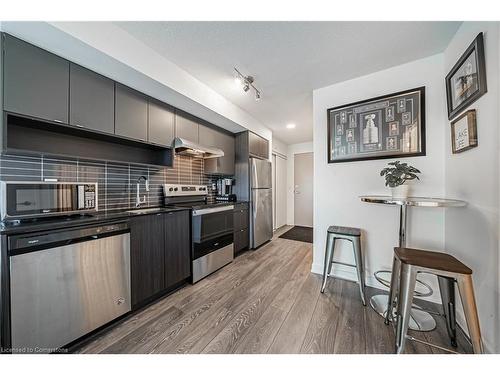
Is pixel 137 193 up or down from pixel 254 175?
down

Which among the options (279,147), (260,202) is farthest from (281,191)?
(260,202)

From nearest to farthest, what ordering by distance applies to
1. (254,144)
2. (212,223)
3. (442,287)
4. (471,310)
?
(471,310)
(442,287)
(212,223)
(254,144)

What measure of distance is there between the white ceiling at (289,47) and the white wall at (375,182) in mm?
143

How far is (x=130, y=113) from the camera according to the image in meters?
1.74

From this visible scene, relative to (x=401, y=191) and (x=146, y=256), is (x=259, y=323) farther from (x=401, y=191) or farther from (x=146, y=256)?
(x=401, y=191)

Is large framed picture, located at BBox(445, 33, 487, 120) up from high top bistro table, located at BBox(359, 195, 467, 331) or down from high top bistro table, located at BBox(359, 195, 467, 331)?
up

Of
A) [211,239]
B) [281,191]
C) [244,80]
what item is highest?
[244,80]

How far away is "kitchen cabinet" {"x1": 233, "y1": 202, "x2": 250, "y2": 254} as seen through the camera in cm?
288

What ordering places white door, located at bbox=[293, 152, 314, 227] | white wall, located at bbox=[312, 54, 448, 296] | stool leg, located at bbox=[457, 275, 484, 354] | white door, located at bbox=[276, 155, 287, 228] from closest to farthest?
stool leg, located at bbox=[457, 275, 484, 354] → white wall, located at bbox=[312, 54, 448, 296] → white door, located at bbox=[276, 155, 287, 228] → white door, located at bbox=[293, 152, 314, 227]

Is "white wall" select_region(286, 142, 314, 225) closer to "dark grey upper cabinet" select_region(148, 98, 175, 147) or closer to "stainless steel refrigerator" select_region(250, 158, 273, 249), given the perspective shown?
"stainless steel refrigerator" select_region(250, 158, 273, 249)

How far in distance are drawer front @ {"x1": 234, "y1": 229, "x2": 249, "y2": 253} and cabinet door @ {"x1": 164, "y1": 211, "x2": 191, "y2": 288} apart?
94 cm

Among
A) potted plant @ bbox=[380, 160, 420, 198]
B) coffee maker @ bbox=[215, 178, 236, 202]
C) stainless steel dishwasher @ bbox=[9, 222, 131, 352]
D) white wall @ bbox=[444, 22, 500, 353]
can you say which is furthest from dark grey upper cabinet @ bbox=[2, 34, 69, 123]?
white wall @ bbox=[444, 22, 500, 353]

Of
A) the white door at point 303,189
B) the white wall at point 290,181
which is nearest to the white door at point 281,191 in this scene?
the white wall at point 290,181

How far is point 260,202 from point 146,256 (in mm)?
2065
